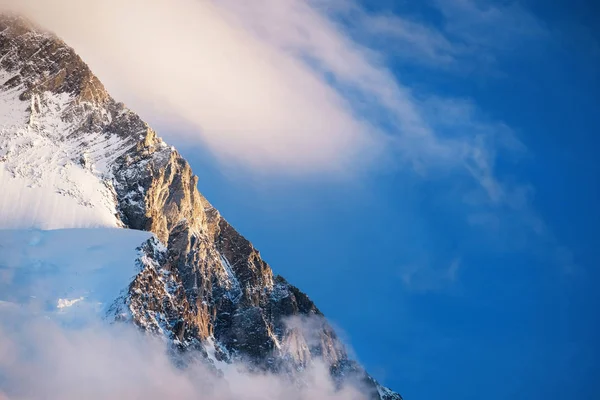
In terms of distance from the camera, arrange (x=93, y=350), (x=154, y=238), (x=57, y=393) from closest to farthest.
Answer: (x=57, y=393)
(x=93, y=350)
(x=154, y=238)

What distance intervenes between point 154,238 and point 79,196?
18.8m

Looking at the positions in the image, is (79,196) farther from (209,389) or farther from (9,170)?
(209,389)

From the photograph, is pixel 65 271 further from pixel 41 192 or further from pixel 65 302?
pixel 41 192

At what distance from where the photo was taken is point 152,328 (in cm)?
18175

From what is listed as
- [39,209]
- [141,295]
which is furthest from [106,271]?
[39,209]

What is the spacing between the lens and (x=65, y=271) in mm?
175750

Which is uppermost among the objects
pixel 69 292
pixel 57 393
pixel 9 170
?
pixel 9 170

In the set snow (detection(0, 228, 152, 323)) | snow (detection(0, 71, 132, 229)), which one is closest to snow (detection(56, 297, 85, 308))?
snow (detection(0, 228, 152, 323))

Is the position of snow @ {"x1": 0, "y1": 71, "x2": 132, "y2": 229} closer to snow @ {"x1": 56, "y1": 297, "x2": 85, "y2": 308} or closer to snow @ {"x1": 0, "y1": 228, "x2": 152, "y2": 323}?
snow @ {"x1": 0, "y1": 228, "x2": 152, "y2": 323}

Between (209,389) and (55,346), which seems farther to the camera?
(209,389)

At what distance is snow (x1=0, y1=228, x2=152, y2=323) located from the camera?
167875mm

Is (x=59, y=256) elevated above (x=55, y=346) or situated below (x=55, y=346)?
above

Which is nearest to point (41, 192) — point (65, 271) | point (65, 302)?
point (65, 271)

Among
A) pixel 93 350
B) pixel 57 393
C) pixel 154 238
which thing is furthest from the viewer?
pixel 154 238
